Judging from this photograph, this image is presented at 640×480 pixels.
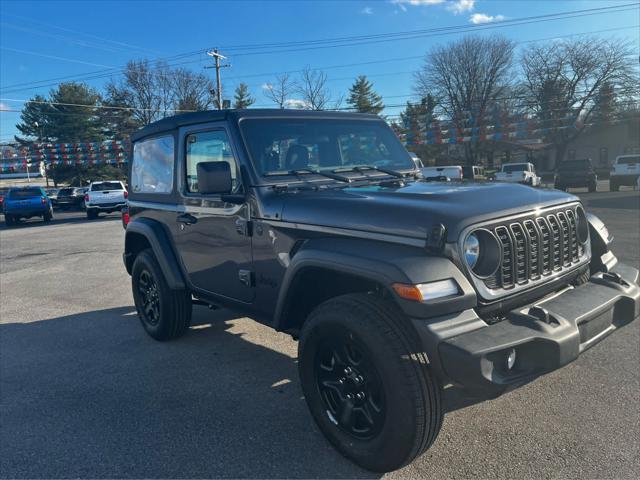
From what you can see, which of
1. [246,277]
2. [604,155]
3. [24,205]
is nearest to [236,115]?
[246,277]

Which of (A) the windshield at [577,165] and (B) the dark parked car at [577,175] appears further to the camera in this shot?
(A) the windshield at [577,165]

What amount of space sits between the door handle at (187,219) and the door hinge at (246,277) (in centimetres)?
72

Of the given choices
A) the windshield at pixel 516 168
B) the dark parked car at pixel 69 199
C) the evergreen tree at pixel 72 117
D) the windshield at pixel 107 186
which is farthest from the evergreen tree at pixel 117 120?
the windshield at pixel 516 168

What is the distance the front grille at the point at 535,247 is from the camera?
2.68m

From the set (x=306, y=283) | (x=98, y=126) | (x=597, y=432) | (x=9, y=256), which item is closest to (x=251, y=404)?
(x=306, y=283)

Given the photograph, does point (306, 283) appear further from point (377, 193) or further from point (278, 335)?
point (278, 335)

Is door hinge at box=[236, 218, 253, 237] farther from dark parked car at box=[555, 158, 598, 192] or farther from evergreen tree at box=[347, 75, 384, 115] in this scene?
evergreen tree at box=[347, 75, 384, 115]

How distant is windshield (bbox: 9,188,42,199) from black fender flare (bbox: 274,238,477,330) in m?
23.0

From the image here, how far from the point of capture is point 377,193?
3.12 meters

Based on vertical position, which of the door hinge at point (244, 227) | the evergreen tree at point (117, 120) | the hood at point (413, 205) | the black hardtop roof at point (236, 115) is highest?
the evergreen tree at point (117, 120)

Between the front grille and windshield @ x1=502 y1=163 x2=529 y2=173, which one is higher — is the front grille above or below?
below

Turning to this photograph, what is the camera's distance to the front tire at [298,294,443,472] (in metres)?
2.43

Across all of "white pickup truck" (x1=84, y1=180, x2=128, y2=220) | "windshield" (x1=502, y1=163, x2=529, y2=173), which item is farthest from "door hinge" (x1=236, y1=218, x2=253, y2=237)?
"windshield" (x1=502, y1=163, x2=529, y2=173)

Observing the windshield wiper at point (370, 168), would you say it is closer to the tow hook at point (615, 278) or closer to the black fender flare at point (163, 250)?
the tow hook at point (615, 278)
